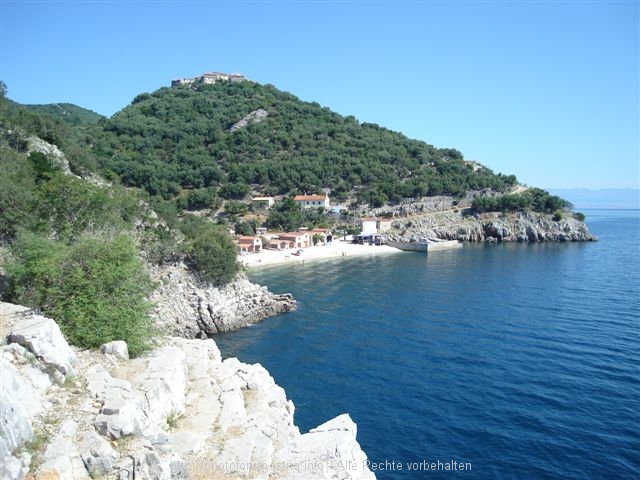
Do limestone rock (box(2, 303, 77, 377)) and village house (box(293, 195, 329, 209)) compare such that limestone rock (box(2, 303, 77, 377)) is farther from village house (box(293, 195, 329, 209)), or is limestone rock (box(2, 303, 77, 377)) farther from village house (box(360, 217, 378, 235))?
village house (box(293, 195, 329, 209))

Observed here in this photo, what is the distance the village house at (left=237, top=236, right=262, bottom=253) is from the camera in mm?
75312

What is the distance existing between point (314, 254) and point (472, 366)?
48.7 metres

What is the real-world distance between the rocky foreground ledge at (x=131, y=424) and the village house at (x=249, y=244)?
57586 millimetres

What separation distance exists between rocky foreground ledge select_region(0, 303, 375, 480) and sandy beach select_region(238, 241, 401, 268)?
4805 cm

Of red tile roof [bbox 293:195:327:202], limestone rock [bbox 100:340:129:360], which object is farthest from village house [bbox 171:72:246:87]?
limestone rock [bbox 100:340:129:360]

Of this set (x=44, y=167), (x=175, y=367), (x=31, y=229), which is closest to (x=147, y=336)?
(x=175, y=367)

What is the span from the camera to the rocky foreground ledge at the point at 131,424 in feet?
37.3

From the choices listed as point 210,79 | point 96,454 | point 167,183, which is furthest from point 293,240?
point 210,79

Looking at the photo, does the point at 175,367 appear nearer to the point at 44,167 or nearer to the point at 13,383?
the point at 13,383

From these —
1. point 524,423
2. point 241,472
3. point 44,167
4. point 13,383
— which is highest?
point 44,167

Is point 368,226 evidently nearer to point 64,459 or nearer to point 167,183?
point 167,183

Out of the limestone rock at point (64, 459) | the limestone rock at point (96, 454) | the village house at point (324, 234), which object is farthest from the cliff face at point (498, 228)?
the limestone rock at point (64, 459)

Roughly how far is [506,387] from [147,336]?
1952 centimetres

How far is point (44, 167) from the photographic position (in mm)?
35781
